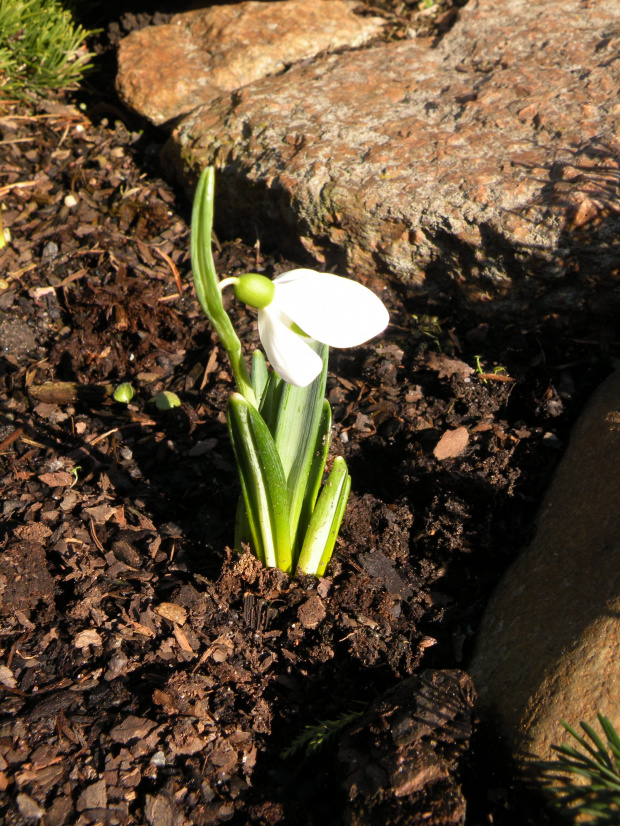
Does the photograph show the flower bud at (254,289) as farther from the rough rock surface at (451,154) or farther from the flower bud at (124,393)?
the rough rock surface at (451,154)

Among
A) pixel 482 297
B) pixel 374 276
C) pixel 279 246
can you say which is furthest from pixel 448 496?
pixel 279 246

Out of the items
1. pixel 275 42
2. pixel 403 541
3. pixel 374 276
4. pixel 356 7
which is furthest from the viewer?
pixel 356 7

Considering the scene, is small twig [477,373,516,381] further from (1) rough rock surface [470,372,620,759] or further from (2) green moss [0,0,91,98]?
(2) green moss [0,0,91,98]

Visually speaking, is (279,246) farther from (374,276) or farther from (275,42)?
(275,42)

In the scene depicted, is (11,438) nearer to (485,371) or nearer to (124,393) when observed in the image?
(124,393)

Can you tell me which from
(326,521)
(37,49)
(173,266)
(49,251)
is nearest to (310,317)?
(326,521)

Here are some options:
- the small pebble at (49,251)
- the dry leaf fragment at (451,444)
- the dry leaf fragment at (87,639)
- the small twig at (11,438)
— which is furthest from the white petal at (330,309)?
the small pebble at (49,251)
